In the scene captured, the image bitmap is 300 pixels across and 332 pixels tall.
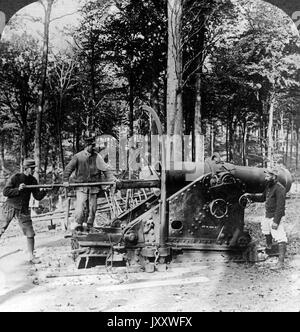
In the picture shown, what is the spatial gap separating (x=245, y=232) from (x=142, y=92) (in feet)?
10.4

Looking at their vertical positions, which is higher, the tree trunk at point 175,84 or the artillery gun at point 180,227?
the tree trunk at point 175,84

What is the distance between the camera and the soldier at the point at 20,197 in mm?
6816

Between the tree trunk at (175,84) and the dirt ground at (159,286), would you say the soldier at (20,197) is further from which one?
the tree trunk at (175,84)

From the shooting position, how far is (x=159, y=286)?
586cm

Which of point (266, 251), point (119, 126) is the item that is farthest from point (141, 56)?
point (266, 251)

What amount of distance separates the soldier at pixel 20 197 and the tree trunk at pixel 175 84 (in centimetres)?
228

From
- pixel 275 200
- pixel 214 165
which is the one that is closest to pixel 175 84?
pixel 214 165

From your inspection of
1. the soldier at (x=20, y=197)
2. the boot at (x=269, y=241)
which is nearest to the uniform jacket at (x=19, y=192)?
the soldier at (x=20, y=197)

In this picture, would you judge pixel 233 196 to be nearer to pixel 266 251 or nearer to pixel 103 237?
pixel 266 251

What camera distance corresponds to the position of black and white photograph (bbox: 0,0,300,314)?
5.98 m

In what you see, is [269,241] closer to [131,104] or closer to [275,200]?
[275,200]

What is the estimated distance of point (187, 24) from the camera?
7242 millimetres

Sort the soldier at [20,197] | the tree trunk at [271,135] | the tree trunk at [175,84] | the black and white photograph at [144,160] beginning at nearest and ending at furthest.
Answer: the black and white photograph at [144,160], the soldier at [20,197], the tree trunk at [175,84], the tree trunk at [271,135]

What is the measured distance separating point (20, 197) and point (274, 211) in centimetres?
400
